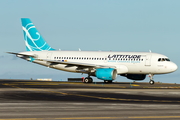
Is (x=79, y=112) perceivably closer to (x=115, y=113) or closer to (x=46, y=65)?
(x=115, y=113)

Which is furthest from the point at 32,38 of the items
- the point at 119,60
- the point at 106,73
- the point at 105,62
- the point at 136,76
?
the point at 136,76

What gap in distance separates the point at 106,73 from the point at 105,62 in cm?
453

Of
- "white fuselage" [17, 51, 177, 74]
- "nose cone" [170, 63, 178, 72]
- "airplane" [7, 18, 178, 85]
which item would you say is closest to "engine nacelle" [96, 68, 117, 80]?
"airplane" [7, 18, 178, 85]

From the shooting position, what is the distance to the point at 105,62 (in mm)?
55844

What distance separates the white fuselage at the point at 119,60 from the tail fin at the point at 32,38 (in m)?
3.29

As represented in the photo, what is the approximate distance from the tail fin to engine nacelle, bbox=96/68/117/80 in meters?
13.5

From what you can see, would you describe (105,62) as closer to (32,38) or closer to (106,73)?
(106,73)

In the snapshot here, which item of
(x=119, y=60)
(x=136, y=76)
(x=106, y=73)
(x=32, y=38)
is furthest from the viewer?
A: (x=32, y=38)

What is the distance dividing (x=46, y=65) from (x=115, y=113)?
146 ft

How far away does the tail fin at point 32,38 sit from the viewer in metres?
63.0

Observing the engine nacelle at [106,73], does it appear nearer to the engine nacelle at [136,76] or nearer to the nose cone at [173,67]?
the engine nacelle at [136,76]

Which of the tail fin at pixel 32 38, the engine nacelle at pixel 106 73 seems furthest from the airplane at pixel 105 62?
the tail fin at pixel 32 38

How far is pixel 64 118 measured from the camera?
1510 cm

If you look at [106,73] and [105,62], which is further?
[105,62]
